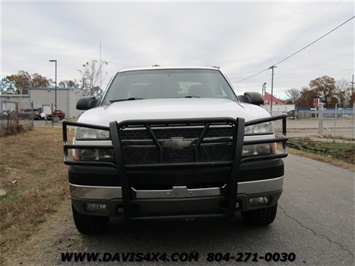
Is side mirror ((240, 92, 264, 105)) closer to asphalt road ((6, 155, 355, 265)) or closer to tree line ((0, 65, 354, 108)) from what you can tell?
asphalt road ((6, 155, 355, 265))

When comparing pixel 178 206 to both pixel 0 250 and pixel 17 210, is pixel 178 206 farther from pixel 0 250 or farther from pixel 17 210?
pixel 17 210

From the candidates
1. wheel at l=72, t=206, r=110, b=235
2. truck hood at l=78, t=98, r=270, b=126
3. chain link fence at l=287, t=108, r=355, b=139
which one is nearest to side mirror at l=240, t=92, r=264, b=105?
truck hood at l=78, t=98, r=270, b=126

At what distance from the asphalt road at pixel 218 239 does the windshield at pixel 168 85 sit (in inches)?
62.4

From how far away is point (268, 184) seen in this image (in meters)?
3.15

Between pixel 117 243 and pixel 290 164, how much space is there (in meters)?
6.72

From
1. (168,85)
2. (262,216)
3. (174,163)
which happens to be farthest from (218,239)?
(168,85)

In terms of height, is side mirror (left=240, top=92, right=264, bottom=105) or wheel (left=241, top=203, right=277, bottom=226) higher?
side mirror (left=240, top=92, right=264, bottom=105)

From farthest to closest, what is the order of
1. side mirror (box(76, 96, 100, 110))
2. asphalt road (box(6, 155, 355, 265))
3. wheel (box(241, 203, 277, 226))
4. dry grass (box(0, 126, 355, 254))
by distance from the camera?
side mirror (box(76, 96, 100, 110))
dry grass (box(0, 126, 355, 254))
wheel (box(241, 203, 277, 226))
asphalt road (box(6, 155, 355, 265))

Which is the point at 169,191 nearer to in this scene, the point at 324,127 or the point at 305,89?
the point at 324,127

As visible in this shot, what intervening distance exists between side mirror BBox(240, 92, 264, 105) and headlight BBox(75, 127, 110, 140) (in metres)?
2.19

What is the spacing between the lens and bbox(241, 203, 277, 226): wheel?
3.82m

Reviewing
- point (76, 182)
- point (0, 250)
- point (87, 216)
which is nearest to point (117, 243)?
point (87, 216)

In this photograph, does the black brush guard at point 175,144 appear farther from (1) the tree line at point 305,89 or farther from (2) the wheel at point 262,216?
(1) the tree line at point 305,89

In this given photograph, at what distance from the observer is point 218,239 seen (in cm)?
365
